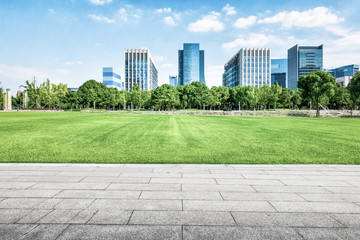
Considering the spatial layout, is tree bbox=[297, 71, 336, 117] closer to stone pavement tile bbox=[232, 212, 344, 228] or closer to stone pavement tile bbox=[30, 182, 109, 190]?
stone pavement tile bbox=[232, 212, 344, 228]

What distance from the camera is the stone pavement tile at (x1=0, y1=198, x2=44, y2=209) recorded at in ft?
12.3

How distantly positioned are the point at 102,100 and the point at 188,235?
3643 inches

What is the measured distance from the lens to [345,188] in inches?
193

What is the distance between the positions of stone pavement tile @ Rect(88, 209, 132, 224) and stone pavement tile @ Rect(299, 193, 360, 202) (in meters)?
3.77

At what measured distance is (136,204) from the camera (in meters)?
3.87

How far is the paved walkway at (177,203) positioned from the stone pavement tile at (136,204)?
2 centimetres

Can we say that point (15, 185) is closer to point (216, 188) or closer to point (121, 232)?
point (121, 232)

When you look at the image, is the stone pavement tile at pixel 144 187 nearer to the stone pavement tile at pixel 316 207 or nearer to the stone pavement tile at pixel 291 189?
the stone pavement tile at pixel 291 189

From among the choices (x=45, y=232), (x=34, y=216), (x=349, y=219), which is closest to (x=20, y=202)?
(x=34, y=216)

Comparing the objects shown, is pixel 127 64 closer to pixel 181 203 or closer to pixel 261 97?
pixel 261 97

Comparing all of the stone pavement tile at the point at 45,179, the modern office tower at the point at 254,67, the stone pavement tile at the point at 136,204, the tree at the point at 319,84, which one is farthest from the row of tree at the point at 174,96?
the stone pavement tile at the point at 136,204

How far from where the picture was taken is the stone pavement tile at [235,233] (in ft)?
9.32

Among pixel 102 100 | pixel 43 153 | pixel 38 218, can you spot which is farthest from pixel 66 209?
pixel 102 100

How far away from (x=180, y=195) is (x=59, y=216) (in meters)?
2.28
